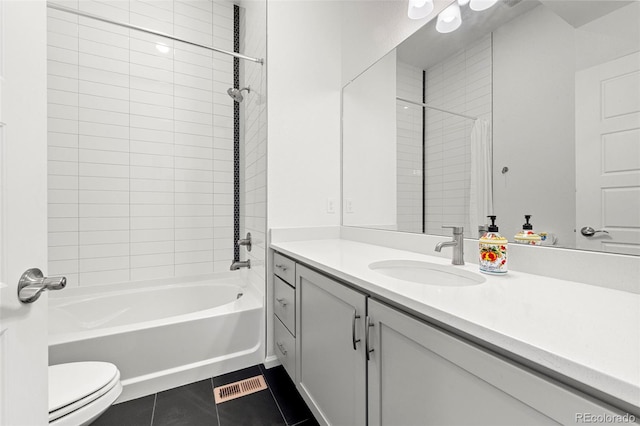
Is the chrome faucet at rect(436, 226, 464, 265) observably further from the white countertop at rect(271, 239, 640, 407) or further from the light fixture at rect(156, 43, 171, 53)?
the light fixture at rect(156, 43, 171, 53)

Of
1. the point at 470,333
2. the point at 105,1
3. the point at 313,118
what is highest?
the point at 105,1

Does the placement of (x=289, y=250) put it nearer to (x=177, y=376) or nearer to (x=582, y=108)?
(x=177, y=376)

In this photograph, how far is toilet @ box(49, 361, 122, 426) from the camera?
923 mm

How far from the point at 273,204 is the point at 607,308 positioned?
1.50 m

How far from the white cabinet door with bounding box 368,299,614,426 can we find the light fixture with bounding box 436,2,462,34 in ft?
4.25

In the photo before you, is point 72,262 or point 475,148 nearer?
point 475,148

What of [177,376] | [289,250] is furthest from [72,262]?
[289,250]

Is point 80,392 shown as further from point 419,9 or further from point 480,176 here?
point 419,9

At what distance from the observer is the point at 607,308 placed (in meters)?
0.59

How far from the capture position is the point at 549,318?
1.75ft

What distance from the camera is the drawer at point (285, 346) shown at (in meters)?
1.42

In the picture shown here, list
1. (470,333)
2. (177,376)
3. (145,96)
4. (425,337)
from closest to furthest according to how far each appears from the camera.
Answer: (470,333) < (425,337) < (177,376) < (145,96)

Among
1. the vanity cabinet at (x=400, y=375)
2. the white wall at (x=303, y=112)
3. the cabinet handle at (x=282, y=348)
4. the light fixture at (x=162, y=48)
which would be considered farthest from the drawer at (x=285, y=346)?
the light fixture at (x=162, y=48)

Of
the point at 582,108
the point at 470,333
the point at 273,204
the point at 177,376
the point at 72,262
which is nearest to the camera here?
the point at 470,333
